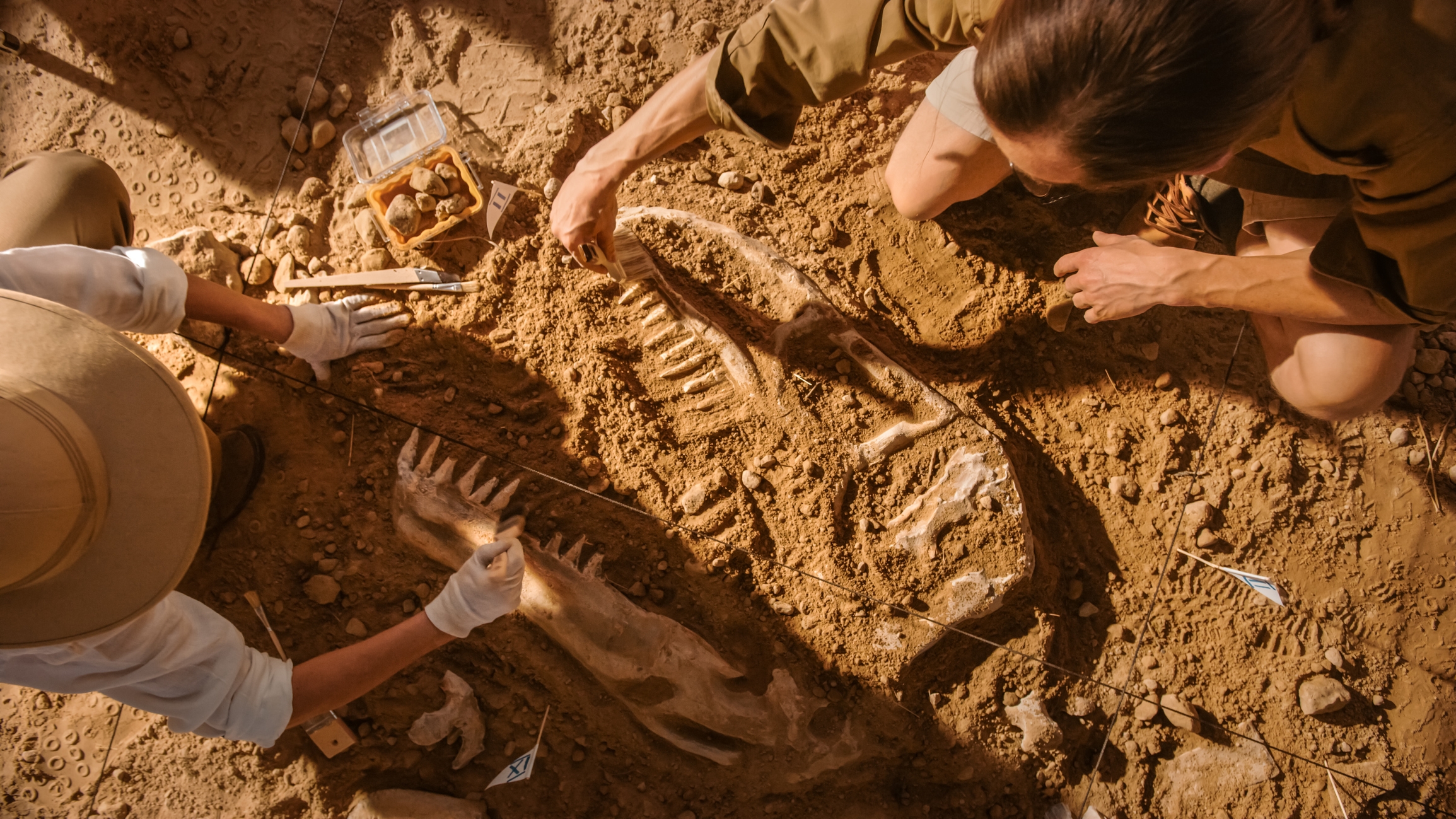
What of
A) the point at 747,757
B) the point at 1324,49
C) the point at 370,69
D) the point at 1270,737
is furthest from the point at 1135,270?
the point at 370,69

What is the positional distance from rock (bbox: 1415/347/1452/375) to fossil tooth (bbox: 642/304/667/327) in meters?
2.74

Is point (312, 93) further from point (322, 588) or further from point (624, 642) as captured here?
point (624, 642)

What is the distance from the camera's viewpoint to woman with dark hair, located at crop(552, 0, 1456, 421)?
1.14 meters

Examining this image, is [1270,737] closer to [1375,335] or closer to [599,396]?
[1375,335]

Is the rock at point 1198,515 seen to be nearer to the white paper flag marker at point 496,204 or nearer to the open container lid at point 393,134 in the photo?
the white paper flag marker at point 496,204

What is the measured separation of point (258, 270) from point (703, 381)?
160 centimetres

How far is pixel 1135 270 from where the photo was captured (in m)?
2.31

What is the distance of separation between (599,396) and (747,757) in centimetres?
123

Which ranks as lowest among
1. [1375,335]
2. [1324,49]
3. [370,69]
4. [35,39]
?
[1375,335]

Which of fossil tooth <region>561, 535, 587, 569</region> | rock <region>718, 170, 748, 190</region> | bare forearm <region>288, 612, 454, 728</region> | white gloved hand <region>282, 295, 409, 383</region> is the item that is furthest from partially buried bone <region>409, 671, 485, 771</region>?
rock <region>718, 170, 748, 190</region>

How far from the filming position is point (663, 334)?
2.50m

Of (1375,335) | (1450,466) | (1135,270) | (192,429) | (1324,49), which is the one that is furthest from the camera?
(1450,466)

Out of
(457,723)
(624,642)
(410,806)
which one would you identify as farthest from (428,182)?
(410,806)

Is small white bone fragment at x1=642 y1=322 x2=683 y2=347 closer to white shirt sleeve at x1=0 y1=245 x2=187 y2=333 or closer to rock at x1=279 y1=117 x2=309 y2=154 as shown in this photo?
white shirt sleeve at x1=0 y1=245 x2=187 y2=333
